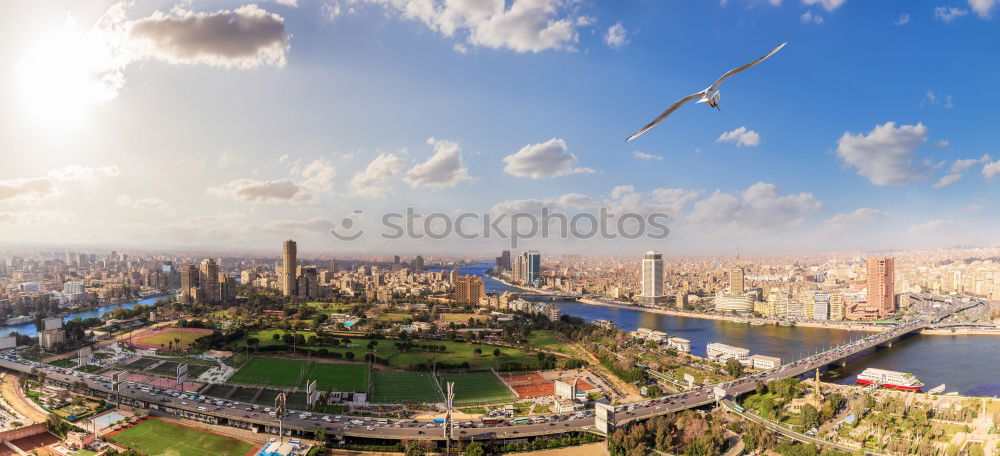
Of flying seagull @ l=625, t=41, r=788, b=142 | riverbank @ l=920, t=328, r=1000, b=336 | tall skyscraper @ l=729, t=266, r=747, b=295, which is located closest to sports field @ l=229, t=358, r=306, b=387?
flying seagull @ l=625, t=41, r=788, b=142

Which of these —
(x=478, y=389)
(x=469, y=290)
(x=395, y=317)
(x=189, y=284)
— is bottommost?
(x=478, y=389)

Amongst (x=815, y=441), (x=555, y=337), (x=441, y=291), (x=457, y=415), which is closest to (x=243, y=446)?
(x=457, y=415)

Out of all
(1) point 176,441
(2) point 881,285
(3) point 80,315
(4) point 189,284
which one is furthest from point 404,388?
(2) point 881,285

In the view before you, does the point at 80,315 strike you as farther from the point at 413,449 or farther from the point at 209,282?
the point at 413,449

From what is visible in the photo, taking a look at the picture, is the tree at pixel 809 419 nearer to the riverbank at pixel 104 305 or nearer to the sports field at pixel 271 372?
the sports field at pixel 271 372

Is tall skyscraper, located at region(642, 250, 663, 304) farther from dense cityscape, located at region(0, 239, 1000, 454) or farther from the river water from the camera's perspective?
the river water

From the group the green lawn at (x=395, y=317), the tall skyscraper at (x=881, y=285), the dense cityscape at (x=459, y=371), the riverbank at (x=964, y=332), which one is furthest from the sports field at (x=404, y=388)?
the tall skyscraper at (x=881, y=285)
